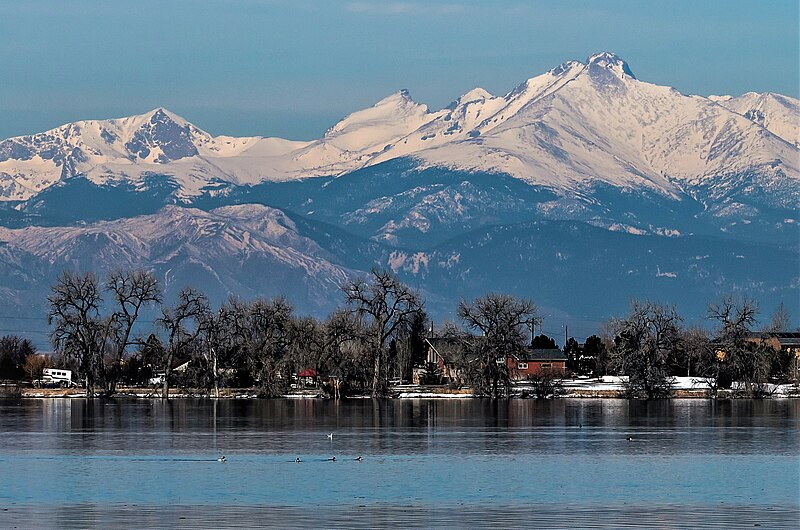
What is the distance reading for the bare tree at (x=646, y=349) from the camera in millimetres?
121312

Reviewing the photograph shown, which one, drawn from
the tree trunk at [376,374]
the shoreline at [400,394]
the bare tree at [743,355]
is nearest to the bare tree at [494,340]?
the shoreline at [400,394]

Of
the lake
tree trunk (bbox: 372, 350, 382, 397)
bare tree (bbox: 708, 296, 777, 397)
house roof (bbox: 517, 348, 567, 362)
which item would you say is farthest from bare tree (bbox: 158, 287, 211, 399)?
house roof (bbox: 517, 348, 567, 362)

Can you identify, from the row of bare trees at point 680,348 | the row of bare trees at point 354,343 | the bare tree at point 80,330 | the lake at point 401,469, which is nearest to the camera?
the lake at point 401,469

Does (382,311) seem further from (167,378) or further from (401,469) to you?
(401,469)

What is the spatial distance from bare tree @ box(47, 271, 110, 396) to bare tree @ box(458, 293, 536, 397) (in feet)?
94.2

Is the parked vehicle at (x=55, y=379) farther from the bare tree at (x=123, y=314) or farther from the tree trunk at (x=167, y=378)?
the tree trunk at (x=167, y=378)

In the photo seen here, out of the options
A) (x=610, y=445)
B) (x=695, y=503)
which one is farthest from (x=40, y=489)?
(x=610, y=445)

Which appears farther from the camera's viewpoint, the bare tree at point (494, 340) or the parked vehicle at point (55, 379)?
the parked vehicle at point (55, 379)

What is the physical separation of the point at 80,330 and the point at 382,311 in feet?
78.1

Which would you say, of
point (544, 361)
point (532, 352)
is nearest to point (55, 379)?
point (532, 352)

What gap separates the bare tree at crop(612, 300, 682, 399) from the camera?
121m

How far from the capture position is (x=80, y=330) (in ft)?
412

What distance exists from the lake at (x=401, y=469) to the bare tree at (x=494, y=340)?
2012 centimetres

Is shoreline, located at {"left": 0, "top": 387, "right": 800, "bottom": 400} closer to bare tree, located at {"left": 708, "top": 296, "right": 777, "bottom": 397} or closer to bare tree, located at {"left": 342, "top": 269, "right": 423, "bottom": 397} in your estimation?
bare tree, located at {"left": 708, "top": 296, "right": 777, "bottom": 397}
